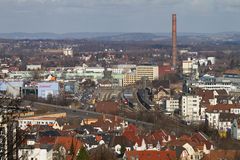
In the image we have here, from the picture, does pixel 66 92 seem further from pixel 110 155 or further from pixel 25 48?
pixel 25 48

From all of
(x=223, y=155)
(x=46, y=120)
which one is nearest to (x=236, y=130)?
(x=46, y=120)

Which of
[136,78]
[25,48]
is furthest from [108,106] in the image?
[25,48]

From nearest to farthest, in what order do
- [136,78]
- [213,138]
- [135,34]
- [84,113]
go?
[213,138], [84,113], [136,78], [135,34]

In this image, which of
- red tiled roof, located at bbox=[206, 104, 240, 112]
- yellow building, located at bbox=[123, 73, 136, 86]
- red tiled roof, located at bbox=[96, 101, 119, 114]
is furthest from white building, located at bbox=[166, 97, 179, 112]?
yellow building, located at bbox=[123, 73, 136, 86]

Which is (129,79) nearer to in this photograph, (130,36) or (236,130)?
(236,130)

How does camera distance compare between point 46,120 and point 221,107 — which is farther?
point 221,107

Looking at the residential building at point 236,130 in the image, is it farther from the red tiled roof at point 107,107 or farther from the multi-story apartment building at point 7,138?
the multi-story apartment building at point 7,138

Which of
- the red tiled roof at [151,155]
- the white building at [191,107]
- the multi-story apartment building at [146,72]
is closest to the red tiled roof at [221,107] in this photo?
the white building at [191,107]

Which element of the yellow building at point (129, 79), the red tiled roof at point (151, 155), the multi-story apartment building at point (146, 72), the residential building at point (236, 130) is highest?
the red tiled roof at point (151, 155)
